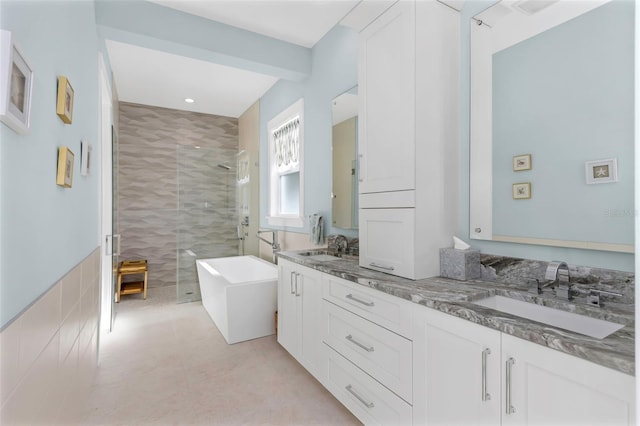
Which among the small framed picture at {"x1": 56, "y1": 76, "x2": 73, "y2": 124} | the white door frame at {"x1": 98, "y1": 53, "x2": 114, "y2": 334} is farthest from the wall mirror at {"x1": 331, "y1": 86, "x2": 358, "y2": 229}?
the white door frame at {"x1": 98, "y1": 53, "x2": 114, "y2": 334}

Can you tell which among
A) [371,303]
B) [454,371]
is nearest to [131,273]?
[371,303]

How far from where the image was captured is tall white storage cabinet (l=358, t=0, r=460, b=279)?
64.9 inches

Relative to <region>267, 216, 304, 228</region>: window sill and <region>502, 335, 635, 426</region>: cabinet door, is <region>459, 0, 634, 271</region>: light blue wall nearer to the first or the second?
<region>502, 335, 635, 426</region>: cabinet door

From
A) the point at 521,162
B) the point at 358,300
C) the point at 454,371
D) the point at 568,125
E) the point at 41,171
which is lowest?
the point at 454,371

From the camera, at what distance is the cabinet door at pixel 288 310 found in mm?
2371

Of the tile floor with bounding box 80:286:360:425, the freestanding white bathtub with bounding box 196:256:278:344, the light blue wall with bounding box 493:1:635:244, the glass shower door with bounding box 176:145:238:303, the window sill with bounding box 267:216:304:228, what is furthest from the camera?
the glass shower door with bounding box 176:145:238:303

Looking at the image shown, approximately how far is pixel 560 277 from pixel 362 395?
1115 millimetres

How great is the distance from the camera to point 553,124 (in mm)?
1384

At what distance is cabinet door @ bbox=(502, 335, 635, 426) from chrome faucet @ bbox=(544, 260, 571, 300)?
16.2 inches

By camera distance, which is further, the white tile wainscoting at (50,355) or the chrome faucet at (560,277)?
the chrome faucet at (560,277)

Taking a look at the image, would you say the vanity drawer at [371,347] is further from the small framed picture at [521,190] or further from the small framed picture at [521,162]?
the small framed picture at [521,162]

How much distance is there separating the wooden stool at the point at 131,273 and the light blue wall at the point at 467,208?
13.8 feet

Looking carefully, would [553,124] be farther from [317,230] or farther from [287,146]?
[287,146]

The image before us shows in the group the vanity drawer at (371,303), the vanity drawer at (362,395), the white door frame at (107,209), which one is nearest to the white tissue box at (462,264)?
the vanity drawer at (371,303)
